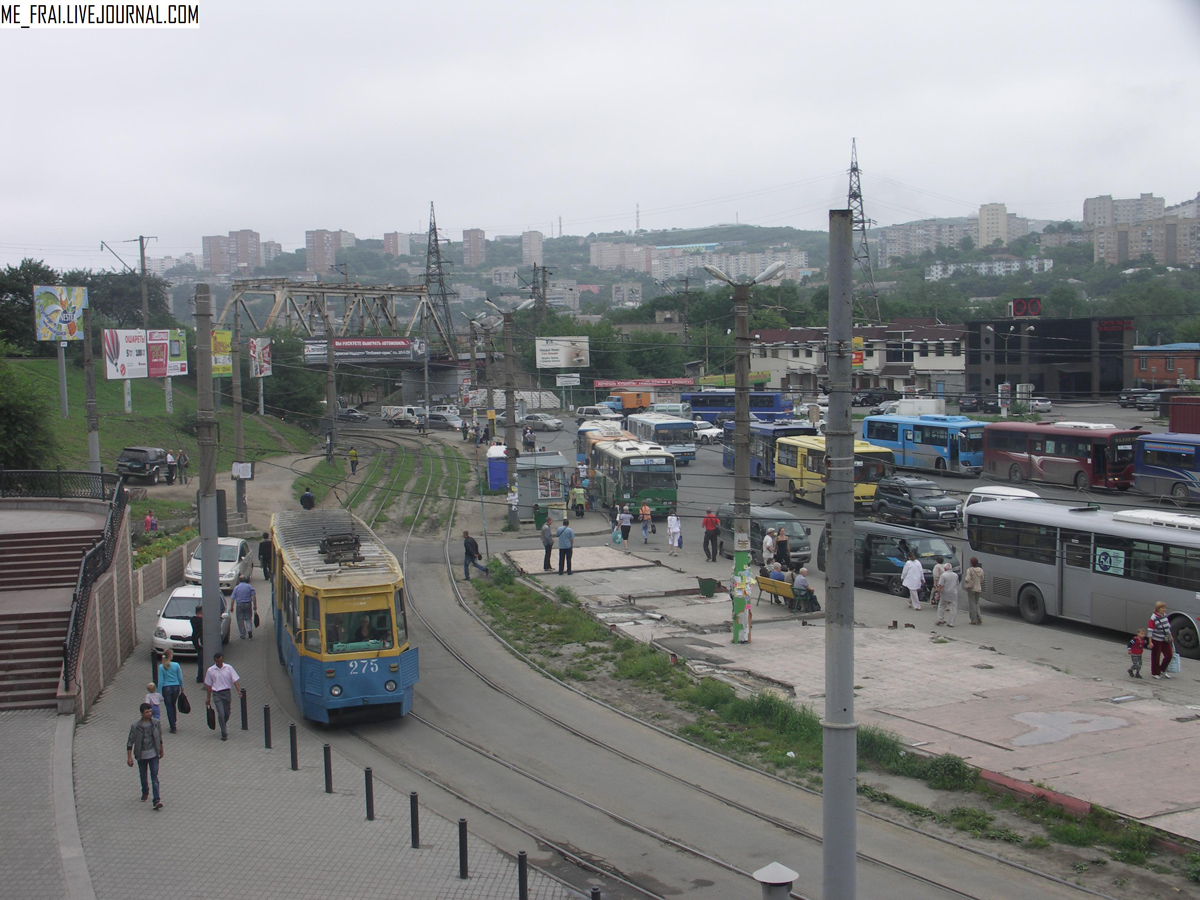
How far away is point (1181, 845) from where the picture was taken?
9.57m

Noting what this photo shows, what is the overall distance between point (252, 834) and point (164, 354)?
1303 inches

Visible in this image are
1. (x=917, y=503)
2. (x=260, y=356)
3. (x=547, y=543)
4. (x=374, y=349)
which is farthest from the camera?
(x=374, y=349)

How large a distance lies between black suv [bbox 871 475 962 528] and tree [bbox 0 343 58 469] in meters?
28.4

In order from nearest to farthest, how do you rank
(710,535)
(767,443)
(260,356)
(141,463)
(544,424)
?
(710,535), (141,463), (767,443), (260,356), (544,424)

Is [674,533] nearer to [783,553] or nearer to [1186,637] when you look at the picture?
[783,553]

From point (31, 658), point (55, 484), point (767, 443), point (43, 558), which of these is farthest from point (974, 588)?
point (55, 484)

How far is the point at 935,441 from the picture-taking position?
43.5m

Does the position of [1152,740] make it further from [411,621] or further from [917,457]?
[917,457]

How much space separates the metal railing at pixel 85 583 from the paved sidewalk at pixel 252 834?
1591 millimetres

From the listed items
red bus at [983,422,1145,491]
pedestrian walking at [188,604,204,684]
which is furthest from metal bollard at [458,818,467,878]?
red bus at [983,422,1145,491]

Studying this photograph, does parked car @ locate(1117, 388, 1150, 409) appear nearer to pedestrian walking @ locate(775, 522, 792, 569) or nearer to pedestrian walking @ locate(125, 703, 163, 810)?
pedestrian walking @ locate(775, 522, 792, 569)

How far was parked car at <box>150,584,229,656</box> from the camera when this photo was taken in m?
19.4

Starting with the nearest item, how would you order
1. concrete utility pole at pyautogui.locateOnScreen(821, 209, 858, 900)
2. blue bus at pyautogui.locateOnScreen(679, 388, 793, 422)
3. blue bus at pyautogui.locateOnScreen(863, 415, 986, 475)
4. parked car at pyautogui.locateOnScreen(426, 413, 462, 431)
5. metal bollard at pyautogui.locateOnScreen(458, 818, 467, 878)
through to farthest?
concrete utility pole at pyautogui.locateOnScreen(821, 209, 858, 900) → metal bollard at pyautogui.locateOnScreen(458, 818, 467, 878) → blue bus at pyautogui.locateOnScreen(863, 415, 986, 475) → blue bus at pyautogui.locateOnScreen(679, 388, 793, 422) → parked car at pyautogui.locateOnScreen(426, 413, 462, 431)

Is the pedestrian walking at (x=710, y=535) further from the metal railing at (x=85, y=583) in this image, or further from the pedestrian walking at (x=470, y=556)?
the metal railing at (x=85, y=583)
